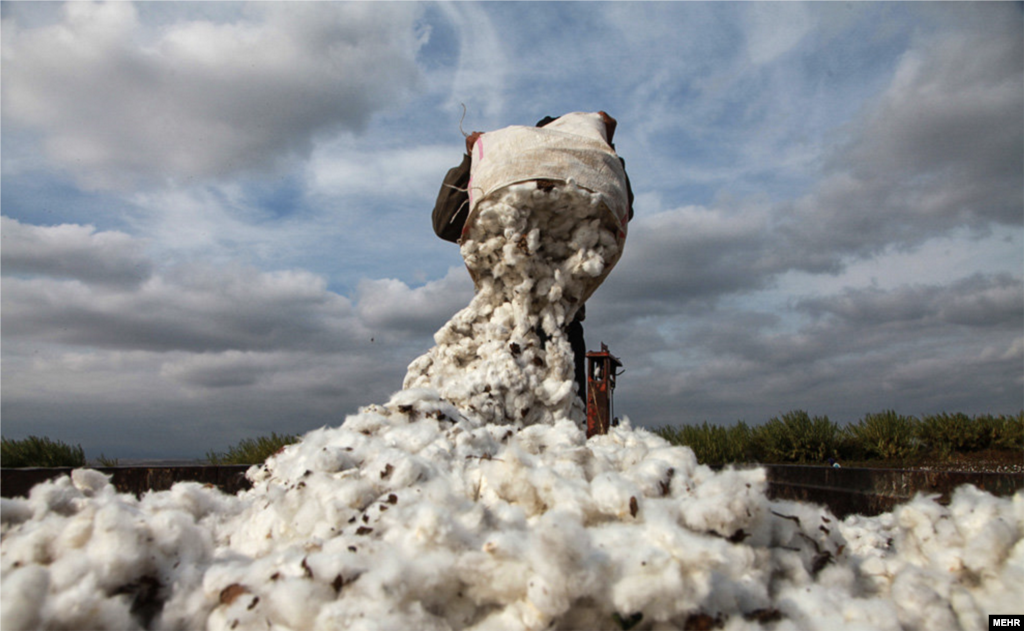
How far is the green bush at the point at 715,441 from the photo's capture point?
6754 mm

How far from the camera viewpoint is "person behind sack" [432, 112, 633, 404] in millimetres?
3795

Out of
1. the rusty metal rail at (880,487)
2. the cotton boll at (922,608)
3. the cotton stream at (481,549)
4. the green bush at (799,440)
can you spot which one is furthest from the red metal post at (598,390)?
the green bush at (799,440)

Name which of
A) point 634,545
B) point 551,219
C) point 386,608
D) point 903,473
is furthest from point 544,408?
point 386,608

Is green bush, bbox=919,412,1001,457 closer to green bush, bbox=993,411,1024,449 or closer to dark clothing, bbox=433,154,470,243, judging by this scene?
green bush, bbox=993,411,1024,449

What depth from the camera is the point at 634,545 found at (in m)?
1.42

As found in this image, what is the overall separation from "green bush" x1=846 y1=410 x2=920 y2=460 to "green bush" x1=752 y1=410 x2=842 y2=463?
9.0 inches

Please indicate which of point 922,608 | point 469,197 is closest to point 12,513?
point 922,608

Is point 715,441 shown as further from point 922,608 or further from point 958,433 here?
point 922,608

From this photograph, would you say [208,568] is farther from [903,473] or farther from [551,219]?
[903,473]

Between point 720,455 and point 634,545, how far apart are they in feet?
19.4

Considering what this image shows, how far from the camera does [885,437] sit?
6.96 m

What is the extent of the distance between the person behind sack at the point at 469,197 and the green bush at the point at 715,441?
3.17 m

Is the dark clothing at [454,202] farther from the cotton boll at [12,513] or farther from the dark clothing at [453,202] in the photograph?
the cotton boll at [12,513]

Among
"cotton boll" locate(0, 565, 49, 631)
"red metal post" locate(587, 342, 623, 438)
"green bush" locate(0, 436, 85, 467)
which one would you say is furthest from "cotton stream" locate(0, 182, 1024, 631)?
"green bush" locate(0, 436, 85, 467)
